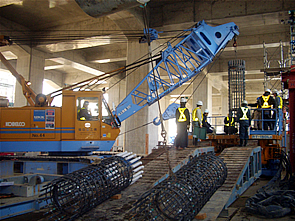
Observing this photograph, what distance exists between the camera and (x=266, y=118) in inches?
561

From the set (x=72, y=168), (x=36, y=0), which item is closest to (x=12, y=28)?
(x=36, y=0)

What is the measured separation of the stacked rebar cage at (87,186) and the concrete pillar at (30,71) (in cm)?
1827

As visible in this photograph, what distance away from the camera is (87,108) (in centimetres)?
1130

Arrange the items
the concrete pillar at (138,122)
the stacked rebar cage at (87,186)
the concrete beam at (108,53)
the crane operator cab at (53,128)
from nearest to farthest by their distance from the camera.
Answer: the stacked rebar cage at (87,186) < the crane operator cab at (53,128) < the concrete pillar at (138,122) < the concrete beam at (108,53)

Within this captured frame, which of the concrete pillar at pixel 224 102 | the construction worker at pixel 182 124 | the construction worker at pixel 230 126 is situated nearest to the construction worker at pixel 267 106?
the construction worker at pixel 230 126

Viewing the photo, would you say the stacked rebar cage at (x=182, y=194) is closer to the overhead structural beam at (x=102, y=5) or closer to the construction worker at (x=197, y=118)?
the overhead structural beam at (x=102, y=5)

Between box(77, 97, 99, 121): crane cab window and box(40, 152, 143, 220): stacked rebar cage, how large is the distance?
13.3 feet

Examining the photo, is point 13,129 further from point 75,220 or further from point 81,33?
point 81,33

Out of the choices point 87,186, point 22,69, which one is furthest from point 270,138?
point 22,69

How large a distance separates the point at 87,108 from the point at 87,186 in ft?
18.5

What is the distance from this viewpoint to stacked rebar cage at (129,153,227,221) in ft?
16.0

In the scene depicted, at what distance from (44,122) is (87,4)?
7.37 meters

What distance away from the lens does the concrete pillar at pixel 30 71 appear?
23250 mm

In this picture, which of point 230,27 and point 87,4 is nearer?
point 87,4
